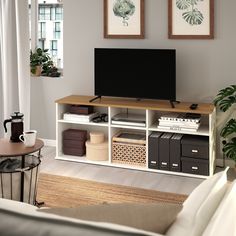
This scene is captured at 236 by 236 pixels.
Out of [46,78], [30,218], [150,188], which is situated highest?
[46,78]

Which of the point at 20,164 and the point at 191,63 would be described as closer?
the point at 20,164

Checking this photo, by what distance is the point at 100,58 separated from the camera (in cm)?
455

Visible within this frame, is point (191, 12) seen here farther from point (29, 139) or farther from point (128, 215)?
point (128, 215)

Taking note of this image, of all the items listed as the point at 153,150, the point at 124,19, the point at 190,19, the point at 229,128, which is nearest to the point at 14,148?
the point at 153,150

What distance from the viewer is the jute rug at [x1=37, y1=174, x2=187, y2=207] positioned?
3629 millimetres

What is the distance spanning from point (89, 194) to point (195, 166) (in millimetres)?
1126

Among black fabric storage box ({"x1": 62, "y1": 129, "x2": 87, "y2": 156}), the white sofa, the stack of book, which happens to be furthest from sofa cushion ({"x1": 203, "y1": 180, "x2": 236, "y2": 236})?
black fabric storage box ({"x1": 62, "y1": 129, "x2": 87, "y2": 156})

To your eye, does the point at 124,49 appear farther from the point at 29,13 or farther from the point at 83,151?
the point at 29,13

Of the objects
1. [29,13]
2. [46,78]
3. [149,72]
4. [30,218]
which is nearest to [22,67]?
[46,78]

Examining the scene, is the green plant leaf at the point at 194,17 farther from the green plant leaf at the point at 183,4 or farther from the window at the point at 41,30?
the window at the point at 41,30

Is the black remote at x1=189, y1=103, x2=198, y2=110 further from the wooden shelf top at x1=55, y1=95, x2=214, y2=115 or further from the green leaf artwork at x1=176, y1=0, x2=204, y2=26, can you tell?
the green leaf artwork at x1=176, y1=0, x2=204, y2=26

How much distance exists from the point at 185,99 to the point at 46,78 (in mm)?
1778

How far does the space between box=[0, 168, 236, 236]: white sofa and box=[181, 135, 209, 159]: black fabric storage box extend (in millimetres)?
2428

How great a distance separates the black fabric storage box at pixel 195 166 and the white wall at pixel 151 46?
0.69 metres
